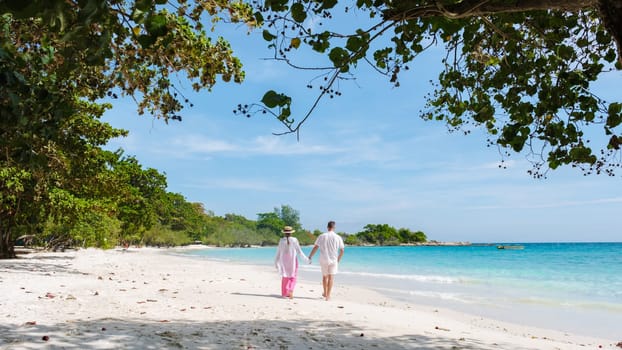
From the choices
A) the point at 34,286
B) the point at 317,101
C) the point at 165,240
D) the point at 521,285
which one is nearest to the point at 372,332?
the point at 317,101

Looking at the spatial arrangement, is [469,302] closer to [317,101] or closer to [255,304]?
[255,304]

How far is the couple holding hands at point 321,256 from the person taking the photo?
9258mm

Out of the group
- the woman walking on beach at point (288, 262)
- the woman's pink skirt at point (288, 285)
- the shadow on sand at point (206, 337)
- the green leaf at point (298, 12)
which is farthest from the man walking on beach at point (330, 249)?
the green leaf at point (298, 12)

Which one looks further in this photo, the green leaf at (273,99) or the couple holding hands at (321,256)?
the couple holding hands at (321,256)

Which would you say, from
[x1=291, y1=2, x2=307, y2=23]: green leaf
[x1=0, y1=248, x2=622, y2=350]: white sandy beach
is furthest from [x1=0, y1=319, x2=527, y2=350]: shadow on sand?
[x1=291, y1=2, x2=307, y2=23]: green leaf

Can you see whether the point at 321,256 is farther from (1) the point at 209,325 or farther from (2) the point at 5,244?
(2) the point at 5,244

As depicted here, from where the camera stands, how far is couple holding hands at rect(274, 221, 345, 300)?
926 cm

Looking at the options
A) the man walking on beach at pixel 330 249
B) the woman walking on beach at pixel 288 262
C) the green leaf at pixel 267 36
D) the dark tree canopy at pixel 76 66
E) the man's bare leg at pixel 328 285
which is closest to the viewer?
the dark tree canopy at pixel 76 66

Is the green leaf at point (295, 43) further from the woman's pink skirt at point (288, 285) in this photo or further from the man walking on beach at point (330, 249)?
the woman's pink skirt at point (288, 285)

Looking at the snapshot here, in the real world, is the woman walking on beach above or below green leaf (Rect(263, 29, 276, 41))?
below

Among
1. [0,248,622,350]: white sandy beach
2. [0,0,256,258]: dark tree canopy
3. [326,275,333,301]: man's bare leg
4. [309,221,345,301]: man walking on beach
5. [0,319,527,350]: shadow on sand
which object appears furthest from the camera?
[326,275,333,301]: man's bare leg

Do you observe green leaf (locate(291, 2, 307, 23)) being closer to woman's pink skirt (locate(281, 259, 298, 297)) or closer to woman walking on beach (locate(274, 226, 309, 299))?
woman walking on beach (locate(274, 226, 309, 299))

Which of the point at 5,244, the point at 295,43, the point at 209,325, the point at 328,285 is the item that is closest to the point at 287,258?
the point at 328,285

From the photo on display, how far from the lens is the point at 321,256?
942 centimetres
